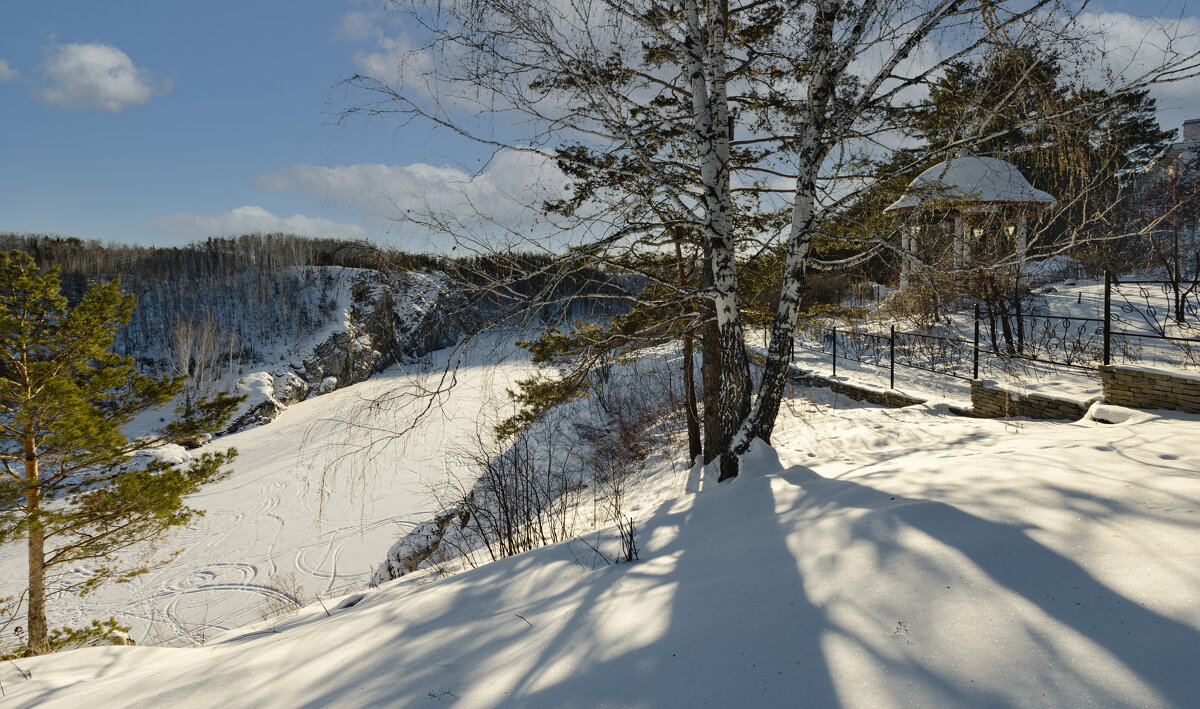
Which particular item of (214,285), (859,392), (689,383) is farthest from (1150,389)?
(214,285)

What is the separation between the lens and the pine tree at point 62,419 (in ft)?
27.6

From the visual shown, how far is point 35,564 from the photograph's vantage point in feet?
28.3

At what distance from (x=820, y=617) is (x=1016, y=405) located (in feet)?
23.5

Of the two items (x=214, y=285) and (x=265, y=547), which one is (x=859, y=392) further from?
(x=214, y=285)

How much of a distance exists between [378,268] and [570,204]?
4228 mm

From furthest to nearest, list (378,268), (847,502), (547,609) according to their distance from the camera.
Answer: (378,268), (847,502), (547,609)

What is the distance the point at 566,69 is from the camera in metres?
4.37

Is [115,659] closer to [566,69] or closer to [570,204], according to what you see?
[566,69]

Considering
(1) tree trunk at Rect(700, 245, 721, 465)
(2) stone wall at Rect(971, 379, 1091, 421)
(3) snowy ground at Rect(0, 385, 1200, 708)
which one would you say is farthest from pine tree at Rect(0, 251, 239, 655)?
(2) stone wall at Rect(971, 379, 1091, 421)

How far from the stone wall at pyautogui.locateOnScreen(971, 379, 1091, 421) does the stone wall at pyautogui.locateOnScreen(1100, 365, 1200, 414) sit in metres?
0.57

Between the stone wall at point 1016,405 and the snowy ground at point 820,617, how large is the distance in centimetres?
308

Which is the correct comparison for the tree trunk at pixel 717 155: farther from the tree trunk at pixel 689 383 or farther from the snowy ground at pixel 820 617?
the tree trunk at pixel 689 383

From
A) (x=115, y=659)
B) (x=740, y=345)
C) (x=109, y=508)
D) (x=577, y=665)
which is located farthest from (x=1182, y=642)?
(x=109, y=508)

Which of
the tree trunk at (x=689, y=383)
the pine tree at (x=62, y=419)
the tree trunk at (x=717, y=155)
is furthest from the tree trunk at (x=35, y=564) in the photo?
the tree trunk at (x=717, y=155)
